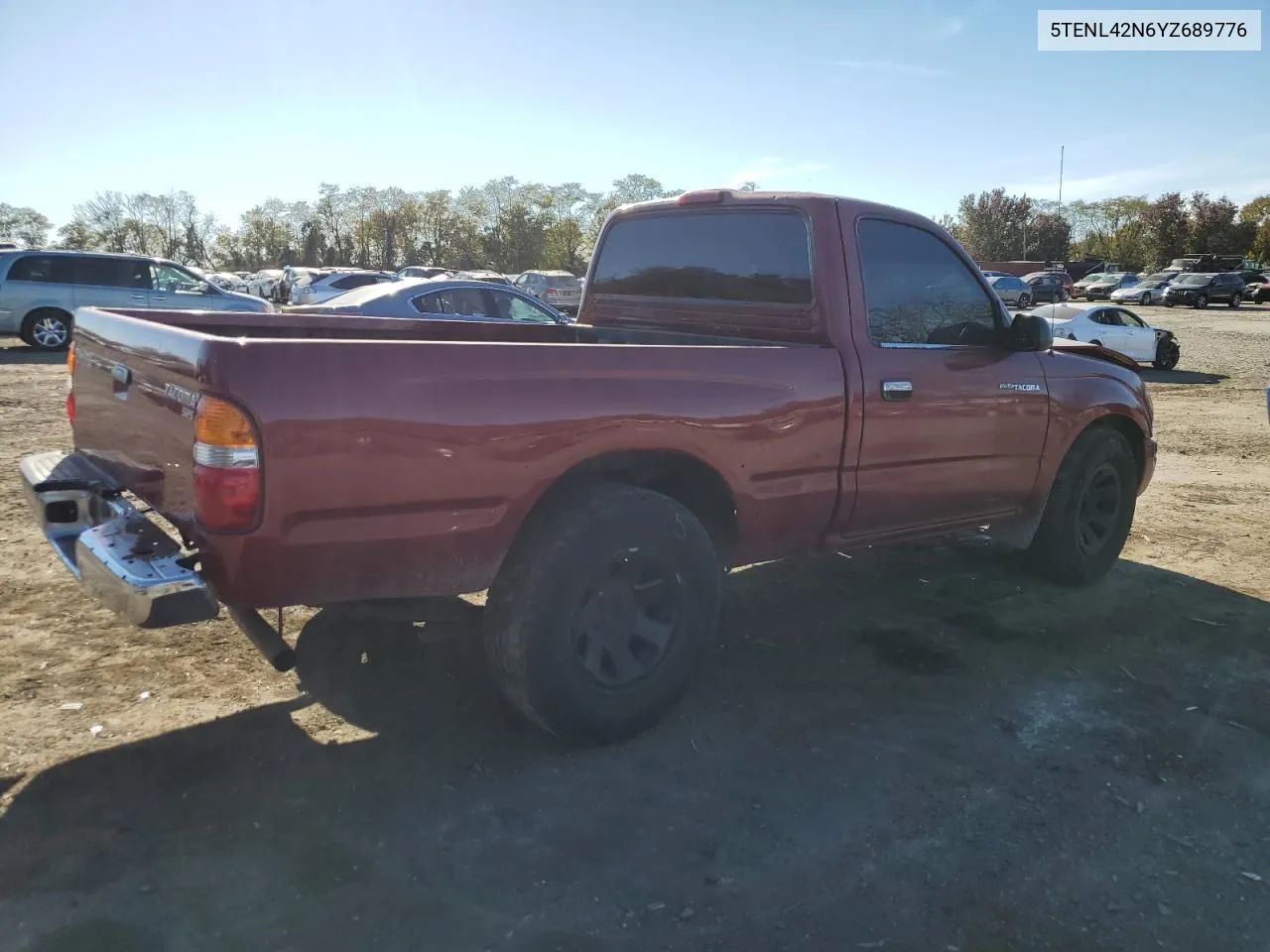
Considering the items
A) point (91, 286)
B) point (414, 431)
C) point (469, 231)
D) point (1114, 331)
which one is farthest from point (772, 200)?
point (469, 231)

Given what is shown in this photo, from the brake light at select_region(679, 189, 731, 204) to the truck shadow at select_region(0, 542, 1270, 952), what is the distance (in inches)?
82.1

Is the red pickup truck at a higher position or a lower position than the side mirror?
lower

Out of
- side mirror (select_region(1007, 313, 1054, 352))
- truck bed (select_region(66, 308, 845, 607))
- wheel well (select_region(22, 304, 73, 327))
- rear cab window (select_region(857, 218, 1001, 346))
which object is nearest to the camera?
truck bed (select_region(66, 308, 845, 607))

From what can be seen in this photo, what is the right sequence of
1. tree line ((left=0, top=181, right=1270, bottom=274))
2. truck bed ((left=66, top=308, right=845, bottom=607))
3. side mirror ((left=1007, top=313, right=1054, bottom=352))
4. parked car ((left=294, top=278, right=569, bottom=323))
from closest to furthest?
truck bed ((left=66, top=308, right=845, bottom=607))
side mirror ((left=1007, top=313, right=1054, bottom=352))
parked car ((left=294, top=278, right=569, bottom=323))
tree line ((left=0, top=181, right=1270, bottom=274))

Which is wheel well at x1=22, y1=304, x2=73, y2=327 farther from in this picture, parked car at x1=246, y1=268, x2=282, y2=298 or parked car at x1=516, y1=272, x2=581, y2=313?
parked car at x1=246, y1=268, x2=282, y2=298

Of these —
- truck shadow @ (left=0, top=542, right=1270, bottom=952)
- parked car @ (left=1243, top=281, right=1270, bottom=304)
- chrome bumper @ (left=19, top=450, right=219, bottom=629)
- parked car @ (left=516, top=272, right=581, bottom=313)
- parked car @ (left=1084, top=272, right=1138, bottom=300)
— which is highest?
parked car @ (left=1084, top=272, right=1138, bottom=300)

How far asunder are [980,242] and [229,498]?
268 feet

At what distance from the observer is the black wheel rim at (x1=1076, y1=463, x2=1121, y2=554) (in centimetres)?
520

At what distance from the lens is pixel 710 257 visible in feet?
14.7

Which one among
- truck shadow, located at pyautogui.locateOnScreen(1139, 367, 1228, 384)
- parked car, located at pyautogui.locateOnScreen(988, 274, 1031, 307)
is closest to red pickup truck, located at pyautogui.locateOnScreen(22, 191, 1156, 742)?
truck shadow, located at pyautogui.locateOnScreen(1139, 367, 1228, 384)

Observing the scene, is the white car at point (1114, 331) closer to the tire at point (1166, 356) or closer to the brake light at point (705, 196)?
the tire at point (1166, 356)

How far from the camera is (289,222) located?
75.1 metres

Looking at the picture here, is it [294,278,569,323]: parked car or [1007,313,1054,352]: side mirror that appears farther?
[294,278,569,323]: parked car

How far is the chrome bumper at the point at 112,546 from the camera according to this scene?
259cm
